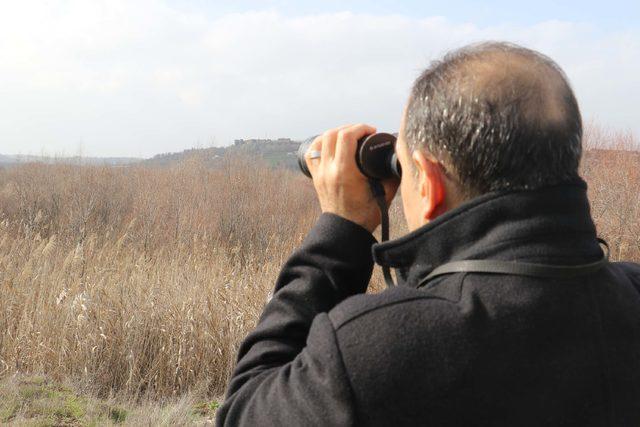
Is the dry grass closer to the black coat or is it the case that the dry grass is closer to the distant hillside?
the black coat

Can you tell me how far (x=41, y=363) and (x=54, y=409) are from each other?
1.36 meters

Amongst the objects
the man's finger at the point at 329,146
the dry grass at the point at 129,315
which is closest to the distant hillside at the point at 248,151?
the dry grass at the point at 129,315

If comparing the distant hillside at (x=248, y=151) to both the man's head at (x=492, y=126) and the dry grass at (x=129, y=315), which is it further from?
the man's head at (x=492, y=126)

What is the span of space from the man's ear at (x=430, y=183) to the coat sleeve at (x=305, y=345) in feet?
0.56

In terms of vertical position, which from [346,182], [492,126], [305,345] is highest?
[492,126]

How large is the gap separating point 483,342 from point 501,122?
1.02ft

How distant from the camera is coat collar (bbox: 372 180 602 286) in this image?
1.01 metres

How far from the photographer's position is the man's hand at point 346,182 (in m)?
1.27

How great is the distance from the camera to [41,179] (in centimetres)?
2208

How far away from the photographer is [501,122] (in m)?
1.02

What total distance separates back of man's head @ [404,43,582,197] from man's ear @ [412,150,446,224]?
0.02 metres

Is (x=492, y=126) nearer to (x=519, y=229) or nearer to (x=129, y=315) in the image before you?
(x=519, y=229)

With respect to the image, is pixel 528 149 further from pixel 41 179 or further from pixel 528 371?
pixel 41 179

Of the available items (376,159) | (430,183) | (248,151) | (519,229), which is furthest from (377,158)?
(248,151)
